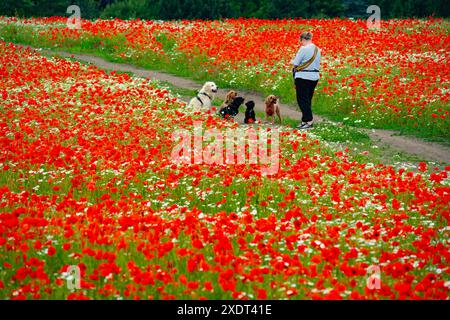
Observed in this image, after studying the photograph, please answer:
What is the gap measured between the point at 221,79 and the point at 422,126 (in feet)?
32.4

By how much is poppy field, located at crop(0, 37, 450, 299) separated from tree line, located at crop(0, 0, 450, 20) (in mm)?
31078

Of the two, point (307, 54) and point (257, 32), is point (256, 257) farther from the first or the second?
point (257, 32)

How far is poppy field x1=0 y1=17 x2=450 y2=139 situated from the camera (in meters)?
17.6

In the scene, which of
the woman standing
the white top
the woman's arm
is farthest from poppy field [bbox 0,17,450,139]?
the woman's arm

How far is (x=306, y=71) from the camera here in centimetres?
1605

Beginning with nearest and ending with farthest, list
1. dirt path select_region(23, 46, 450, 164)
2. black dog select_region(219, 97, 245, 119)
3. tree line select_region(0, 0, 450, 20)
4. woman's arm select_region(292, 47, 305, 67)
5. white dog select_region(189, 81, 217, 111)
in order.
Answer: dirt path select_region(23, 46, 450, 164)
woman's arm select_region(292, 47, 305, 67)
black dog select_region(219, 97, 245, 119)
white dog select_region(189, 81, 217, 111)
tree line select_region(0, 0, 450, 20)

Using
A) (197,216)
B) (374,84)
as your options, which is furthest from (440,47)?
(197,216)

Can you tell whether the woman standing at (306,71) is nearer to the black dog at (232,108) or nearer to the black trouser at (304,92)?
the black trouser at (304,92)

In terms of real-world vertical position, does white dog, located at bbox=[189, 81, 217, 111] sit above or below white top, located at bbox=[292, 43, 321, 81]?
below

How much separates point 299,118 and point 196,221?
1136cm

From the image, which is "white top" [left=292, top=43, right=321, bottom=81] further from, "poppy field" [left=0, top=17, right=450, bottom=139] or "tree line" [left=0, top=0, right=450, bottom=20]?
"tree line" [left=0, top=0, right=450, bottom=20]

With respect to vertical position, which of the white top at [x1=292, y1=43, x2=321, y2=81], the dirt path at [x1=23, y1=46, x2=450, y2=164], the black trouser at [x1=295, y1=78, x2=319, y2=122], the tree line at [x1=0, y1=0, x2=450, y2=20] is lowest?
the dirt path at [x1=23, y1=46, x2=450, y2=164]

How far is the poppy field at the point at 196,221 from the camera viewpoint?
5875 mm
